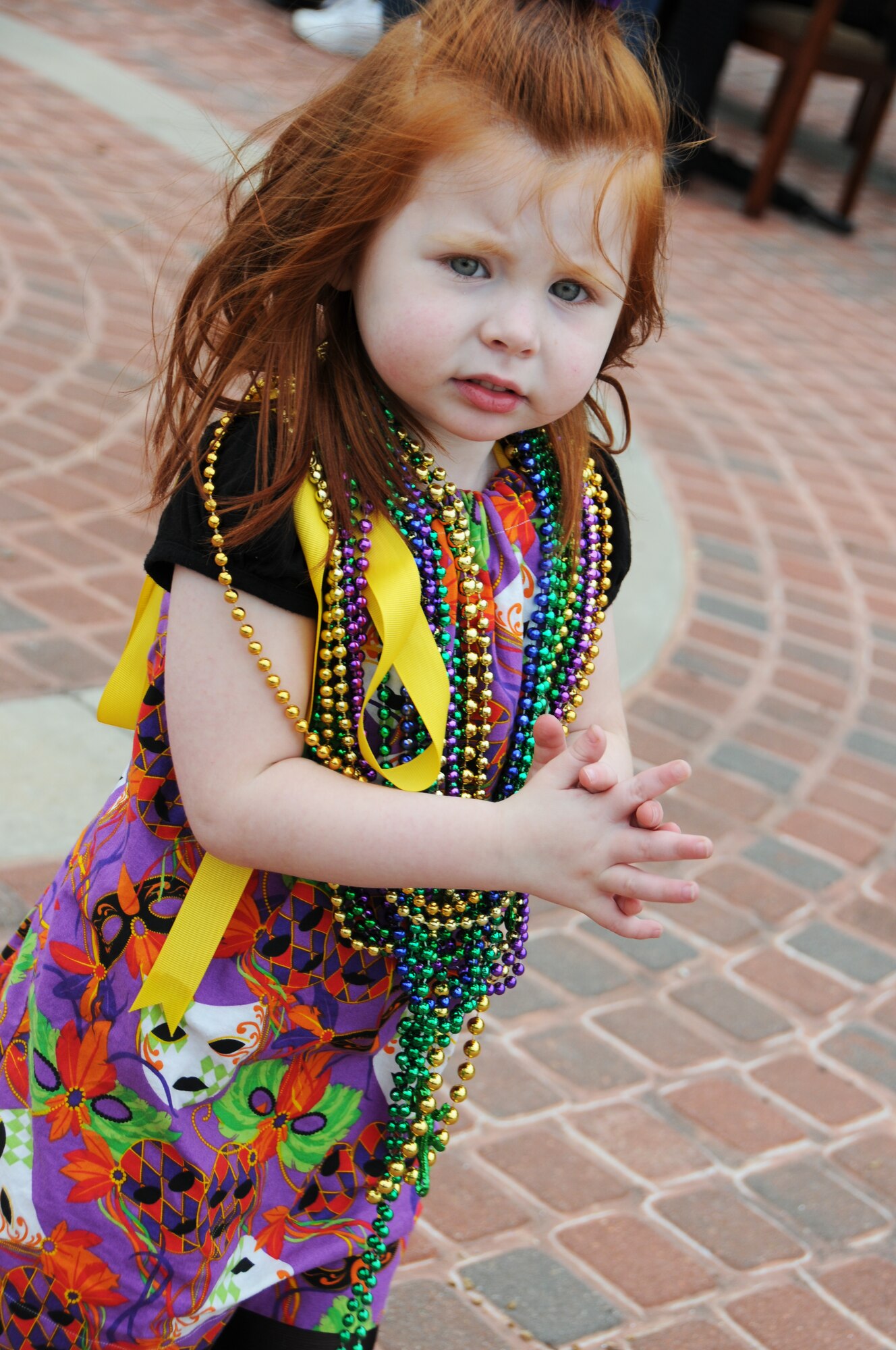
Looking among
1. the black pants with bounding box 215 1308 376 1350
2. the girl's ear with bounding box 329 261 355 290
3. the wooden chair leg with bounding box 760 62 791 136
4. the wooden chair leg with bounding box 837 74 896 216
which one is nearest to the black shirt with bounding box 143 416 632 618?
the girl's ear with bounding box 329 261 355 290

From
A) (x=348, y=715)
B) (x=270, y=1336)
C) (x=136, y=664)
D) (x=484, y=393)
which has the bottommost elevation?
(x=270, y=1336)

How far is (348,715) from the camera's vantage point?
126 cm

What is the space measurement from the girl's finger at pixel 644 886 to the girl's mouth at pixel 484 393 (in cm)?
40

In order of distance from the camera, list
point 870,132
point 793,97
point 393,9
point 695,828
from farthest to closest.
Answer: point 870,132, point 793,97, point 695,828, point 393,9

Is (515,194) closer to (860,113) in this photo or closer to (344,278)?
(344,278)

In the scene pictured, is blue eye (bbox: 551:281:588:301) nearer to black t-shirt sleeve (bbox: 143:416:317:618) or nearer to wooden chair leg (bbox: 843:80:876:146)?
black t-shirt sleeve (bbox: 143:416:317:618)

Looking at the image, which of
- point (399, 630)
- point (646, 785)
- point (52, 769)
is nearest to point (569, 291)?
point (399, 630)

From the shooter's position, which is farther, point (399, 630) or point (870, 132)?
point (870, 132)

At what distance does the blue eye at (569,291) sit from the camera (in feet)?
4.05

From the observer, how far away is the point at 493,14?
1.21m

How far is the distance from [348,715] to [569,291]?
413 millimetres

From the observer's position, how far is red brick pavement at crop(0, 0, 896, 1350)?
2.07 metres

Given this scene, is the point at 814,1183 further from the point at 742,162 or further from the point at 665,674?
the point at 742,162

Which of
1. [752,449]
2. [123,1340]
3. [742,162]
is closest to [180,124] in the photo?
[752,449]
